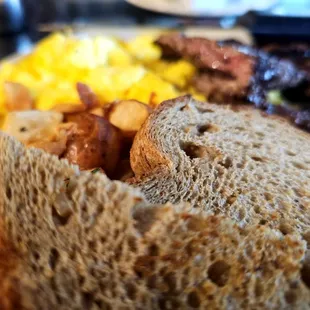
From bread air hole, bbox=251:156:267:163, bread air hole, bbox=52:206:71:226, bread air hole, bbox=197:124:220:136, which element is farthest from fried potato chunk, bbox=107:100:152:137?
bread air hole, bbox=52:206:71:226

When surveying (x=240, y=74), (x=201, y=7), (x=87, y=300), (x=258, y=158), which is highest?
(x=201, y=7)

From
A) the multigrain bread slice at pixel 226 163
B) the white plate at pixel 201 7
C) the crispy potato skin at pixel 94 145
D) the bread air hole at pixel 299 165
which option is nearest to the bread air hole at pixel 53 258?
the multigrain bread slice at pixel 226 163

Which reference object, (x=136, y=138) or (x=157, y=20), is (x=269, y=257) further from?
(x=157, y=20)

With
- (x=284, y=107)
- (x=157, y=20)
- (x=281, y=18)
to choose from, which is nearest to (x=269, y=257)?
(x=284, y=107)

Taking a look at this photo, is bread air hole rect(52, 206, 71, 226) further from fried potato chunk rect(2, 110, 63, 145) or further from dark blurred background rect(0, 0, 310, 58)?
dark blurred background rect(0, 0, 310, 58)

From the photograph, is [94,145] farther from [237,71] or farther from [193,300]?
[237,71]

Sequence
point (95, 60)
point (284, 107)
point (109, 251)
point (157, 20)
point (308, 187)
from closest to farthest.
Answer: point (109, 251) < point (308, 187) < point (284, 107) < point (95, 60) < point (157, 20)

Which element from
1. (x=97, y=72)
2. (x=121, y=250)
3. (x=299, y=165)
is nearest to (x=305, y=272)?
(x=121, y=250)

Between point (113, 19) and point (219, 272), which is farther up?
point (113, 19)

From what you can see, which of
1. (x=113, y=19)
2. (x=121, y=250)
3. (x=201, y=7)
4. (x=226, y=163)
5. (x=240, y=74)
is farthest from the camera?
(x=113, y=19)
